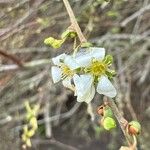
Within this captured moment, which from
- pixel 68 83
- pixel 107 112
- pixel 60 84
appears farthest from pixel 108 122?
pixel 60 84

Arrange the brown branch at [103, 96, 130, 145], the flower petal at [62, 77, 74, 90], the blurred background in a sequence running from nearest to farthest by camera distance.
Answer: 1. the brown branch at [103, 96, 130, 145]
2. the flower petal at [62, 77, 74, 90]
3. the blurred background

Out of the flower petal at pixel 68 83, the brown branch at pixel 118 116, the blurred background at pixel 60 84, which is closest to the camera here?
the brown branch at pixel 118 116

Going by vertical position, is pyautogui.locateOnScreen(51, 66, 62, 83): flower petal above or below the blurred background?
below

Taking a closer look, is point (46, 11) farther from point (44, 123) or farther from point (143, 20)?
point (44, 123)

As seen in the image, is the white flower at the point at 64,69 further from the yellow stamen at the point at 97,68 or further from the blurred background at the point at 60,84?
the blurred background at the point at 60,84

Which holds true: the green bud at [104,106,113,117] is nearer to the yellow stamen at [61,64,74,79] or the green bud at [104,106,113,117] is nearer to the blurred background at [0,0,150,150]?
the yellow stamen at [61,64,74,79]

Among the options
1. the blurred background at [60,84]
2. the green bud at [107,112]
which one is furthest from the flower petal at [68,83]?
the blurred background at [60,84]

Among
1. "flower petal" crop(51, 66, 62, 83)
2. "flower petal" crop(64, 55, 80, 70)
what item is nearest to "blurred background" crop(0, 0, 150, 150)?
"flower petal" crop(51, 66, 62, 83)
